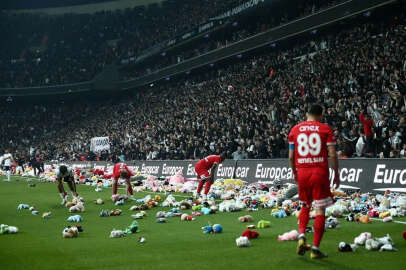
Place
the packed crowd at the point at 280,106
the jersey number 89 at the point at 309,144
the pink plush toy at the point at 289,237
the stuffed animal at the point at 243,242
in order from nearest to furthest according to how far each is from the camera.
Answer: the jersey number 89 at the point at 309,144
the stuffed animal at the point at 243,242
the pink plush toy at the point at 289,237
the packed crowd at the point at 280,106

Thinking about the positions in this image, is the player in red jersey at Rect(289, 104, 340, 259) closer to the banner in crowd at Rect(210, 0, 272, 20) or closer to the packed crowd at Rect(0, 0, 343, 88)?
the banner in crowd at Rect(210, 0, 272, 20)

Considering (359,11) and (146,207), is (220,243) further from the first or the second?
(359,11)

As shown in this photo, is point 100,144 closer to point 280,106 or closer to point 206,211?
point 280,106

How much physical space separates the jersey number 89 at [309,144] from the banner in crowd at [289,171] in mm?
8557

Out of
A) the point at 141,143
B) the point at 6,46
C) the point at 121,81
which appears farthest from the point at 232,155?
the point at 6,46

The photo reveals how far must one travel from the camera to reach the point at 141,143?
140ft

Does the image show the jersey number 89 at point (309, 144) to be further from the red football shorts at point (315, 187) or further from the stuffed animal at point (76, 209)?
the stuffed animal at point (76, 209)

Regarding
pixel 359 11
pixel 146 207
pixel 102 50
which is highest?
pixel 102 50

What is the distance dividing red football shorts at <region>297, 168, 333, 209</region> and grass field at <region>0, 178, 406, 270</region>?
82cm

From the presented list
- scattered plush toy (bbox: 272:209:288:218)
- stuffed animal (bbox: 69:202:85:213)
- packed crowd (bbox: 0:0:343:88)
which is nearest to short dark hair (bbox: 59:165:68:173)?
stuffed animal (bbox: 69:202:85:213)

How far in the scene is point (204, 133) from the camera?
33.4m

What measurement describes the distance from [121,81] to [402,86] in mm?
52551

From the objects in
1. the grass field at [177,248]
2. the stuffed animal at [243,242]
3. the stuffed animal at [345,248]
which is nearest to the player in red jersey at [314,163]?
the stuffed animal at [345,248]

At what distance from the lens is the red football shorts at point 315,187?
25.6ft
